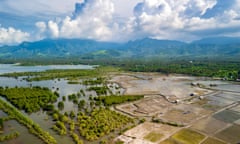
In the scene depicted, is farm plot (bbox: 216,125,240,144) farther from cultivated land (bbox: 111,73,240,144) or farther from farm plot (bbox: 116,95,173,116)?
farm plot (bbox: 116,95,173,116)

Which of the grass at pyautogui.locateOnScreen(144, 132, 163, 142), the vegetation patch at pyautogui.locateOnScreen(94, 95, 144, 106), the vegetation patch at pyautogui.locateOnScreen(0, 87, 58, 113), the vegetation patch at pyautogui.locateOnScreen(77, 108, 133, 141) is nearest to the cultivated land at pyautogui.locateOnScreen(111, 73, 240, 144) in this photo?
the grass at pyautogui.locateOnScreen(144, 132, 163, 142)

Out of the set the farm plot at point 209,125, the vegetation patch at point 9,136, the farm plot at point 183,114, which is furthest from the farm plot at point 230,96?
the vegetation patch at point 9,136

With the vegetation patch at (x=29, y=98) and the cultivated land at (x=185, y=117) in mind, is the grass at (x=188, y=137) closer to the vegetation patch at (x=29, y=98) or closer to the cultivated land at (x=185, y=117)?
the cultivated land at (x=185, y=117)

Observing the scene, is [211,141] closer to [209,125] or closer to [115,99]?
[209,125]

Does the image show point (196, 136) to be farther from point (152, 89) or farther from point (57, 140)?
point (152, 89)

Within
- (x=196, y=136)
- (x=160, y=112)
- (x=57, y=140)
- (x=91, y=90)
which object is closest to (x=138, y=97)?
(x=160, y=112)
